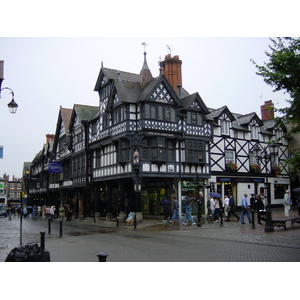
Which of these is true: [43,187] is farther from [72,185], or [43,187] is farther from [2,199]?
[2,199]

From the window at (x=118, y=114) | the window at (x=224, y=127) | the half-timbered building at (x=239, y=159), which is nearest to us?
the window at (x=118, y=114)

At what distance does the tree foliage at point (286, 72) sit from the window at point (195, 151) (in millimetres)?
17707

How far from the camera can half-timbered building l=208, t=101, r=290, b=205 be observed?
34094 mm

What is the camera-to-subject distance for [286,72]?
11.2 meters

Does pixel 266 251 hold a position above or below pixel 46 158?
below

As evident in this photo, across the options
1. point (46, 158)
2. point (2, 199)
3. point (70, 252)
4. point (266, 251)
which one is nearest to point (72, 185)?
point (46, 158)

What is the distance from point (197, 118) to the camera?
31000 millimetres

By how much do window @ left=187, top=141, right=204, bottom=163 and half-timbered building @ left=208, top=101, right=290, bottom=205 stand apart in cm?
300

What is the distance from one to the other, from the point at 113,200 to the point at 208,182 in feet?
32.1

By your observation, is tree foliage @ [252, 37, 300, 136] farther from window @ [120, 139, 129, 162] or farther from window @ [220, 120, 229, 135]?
window @ [220, 120, 229, 135]

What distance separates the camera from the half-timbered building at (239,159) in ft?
112

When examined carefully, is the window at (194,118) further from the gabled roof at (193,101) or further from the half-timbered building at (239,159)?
the half-timbered building at (239,159)

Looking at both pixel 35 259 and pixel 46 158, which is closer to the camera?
pixel 35 259

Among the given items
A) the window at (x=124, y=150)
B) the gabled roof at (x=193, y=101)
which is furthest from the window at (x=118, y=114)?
the gabled roof at (x=193, y=101)
